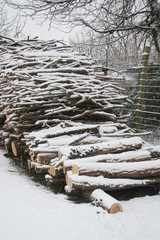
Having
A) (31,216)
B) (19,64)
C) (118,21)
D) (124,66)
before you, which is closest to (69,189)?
(31,216)

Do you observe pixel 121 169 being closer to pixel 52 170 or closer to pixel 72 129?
pixel 52 170

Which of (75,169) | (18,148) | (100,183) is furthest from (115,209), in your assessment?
(18,148)

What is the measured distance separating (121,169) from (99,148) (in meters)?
0.51

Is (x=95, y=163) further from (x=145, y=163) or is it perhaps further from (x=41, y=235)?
(x=41, y=235)

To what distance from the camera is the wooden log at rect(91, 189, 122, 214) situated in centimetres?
288

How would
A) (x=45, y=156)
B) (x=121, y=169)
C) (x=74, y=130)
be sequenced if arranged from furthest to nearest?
(x=74, y=130)
(x=45, y=156)
(x=121, y=169)

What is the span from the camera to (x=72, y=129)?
4.36 metres

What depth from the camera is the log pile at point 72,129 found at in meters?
3.47

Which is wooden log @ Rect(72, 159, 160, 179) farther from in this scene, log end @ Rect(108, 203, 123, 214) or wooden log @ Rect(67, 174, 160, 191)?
log end @ Rect(108, 203, 123, 214)

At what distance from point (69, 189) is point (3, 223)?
1096 mm

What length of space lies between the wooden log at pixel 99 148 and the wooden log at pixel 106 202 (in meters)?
0.69

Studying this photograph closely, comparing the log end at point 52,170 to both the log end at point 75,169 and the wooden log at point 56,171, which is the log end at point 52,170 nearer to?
the wooden log at point 56,171

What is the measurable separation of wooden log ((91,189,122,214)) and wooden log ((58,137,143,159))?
0.69m

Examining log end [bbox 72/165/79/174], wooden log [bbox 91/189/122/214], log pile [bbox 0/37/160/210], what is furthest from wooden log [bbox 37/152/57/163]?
wooden log [bbox 91/189/122/214]
